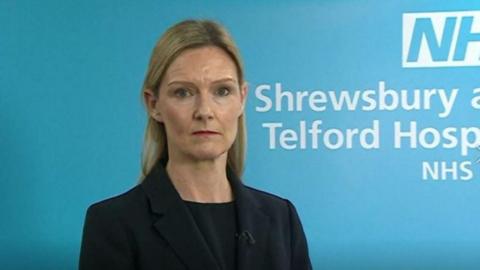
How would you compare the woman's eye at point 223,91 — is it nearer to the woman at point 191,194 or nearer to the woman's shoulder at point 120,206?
the woman at point 191,194

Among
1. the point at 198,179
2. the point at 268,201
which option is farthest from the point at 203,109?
the point at 268,201

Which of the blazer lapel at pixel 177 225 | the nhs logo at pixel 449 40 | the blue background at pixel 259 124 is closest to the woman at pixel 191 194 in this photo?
the blazer lapel at pixel 177 225

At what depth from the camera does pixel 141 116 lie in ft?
6.45

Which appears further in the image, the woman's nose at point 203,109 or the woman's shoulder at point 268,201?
the woman's shoulder at point 268,201

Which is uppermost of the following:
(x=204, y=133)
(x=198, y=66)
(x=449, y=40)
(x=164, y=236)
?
(x=449, y=40)

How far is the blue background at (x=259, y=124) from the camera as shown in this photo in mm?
1901

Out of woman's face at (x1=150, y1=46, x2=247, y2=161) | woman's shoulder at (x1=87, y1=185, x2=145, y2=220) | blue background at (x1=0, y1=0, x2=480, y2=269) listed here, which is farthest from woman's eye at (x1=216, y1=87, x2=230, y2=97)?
blue background at (x1=0, y1=0, x2=480, y2=269)

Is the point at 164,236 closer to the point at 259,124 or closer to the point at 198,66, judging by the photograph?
the point at 198,66

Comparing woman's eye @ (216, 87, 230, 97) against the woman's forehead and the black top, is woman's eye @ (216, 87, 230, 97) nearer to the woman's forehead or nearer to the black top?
the woman's forehead

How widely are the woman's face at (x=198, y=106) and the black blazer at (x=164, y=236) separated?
79 millimetres

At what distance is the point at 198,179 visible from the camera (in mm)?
1154

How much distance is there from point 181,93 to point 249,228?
0.84 feet

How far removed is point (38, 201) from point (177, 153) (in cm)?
97

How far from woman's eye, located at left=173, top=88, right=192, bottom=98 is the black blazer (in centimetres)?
13
